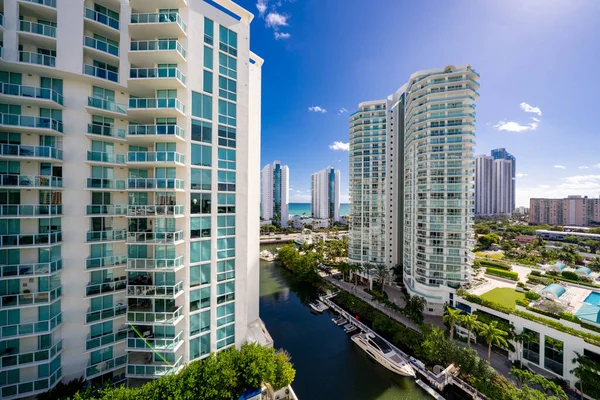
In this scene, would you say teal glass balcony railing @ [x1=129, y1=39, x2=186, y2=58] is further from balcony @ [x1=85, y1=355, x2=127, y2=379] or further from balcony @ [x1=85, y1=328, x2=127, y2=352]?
balcony @ [x1=85, y1=355, x2=127, y2=379]

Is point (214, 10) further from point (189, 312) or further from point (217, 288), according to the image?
point (189, 312)

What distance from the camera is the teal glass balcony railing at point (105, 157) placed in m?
14.9

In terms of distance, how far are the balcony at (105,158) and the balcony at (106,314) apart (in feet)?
32.6

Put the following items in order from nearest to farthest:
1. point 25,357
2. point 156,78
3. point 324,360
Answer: point 25,357 → point 156,78 → point 324,360

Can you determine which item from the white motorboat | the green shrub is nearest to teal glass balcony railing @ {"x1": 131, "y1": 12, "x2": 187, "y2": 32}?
the white motorboat

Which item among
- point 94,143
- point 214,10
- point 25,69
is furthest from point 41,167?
point 214,10

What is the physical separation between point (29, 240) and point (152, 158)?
822 cm

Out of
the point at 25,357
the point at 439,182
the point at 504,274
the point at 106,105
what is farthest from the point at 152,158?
the point at 504,274

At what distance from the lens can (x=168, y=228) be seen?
51.4 ft

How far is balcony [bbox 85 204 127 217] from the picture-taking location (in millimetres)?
14852

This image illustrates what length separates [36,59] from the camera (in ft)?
44.0

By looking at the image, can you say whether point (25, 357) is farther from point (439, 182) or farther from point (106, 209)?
point (439, 182)

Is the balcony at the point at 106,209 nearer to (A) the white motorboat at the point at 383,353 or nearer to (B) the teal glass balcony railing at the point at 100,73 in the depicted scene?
(B) the teal glass balcony railing at the point at 100,73

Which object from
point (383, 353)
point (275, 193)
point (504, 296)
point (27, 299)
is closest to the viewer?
point (27, 299)
